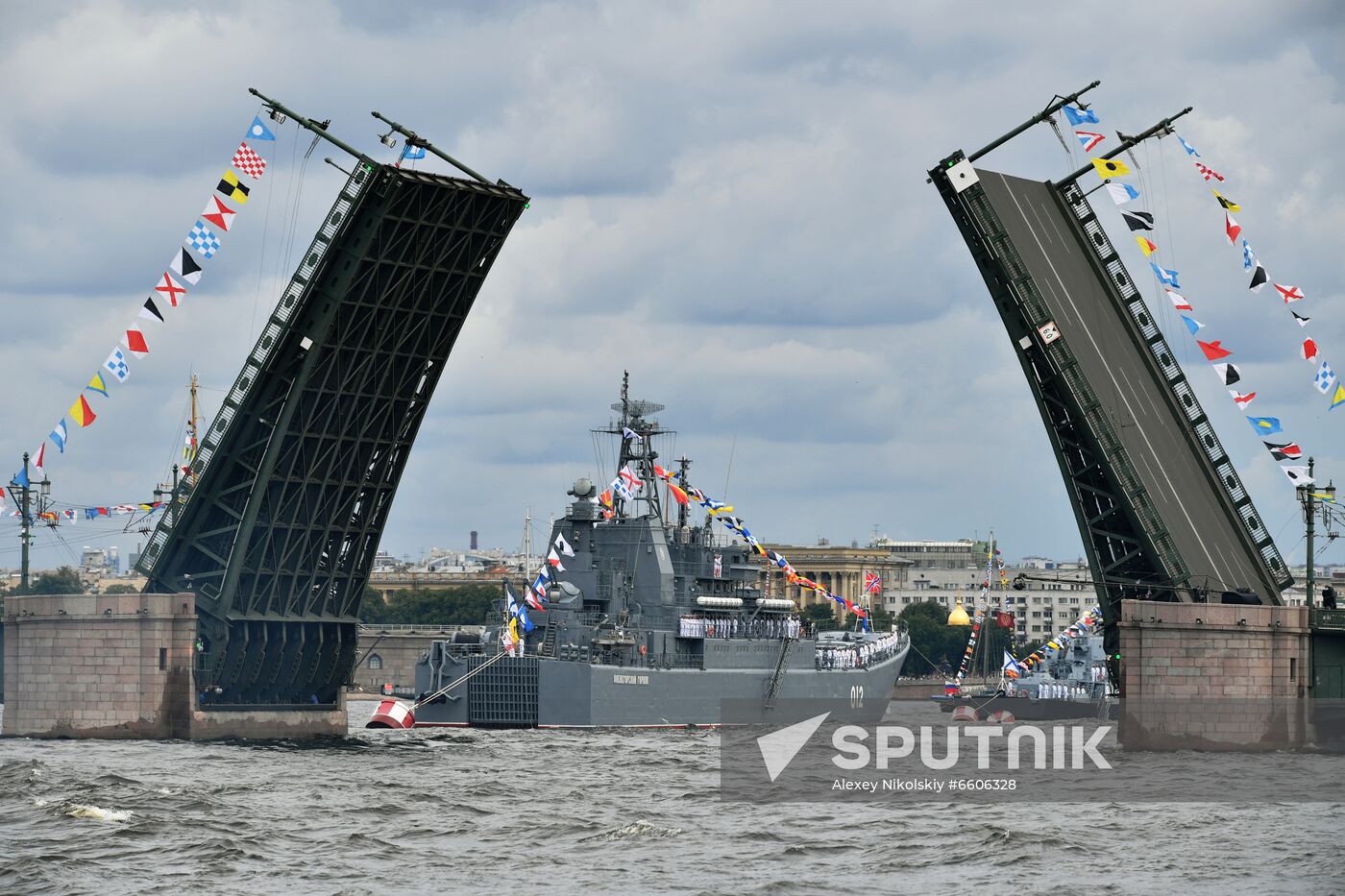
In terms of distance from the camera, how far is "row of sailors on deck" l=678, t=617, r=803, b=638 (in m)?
56.4

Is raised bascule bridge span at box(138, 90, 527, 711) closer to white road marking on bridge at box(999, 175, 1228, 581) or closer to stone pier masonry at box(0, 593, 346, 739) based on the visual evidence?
stone pier masonry at box(0, 593, 346, 739)

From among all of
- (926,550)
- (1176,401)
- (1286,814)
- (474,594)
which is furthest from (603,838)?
(926,550)

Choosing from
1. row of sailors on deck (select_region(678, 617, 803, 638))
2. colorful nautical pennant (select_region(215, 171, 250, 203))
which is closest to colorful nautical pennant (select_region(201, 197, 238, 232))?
colorful nautical pennant (select_region(215, 171, 250, 203))

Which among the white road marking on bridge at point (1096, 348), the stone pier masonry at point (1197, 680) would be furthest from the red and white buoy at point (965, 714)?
the stone pier masonry at point (1197, 680)

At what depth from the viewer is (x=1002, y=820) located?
92.6 ft

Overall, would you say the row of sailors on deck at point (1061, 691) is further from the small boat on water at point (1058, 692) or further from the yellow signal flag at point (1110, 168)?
the yellow signal flag at point (1110, 168)

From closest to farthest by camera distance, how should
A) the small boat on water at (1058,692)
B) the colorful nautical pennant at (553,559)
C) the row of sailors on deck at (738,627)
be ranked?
the colorful nautical pennant at (553,559) < the row of sailors on deck at (738,627) < the small boat on water at (1058,692)

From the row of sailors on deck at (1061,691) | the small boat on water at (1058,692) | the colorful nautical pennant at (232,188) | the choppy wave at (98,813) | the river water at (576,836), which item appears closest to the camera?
the river water at (576,836)

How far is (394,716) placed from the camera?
5181cm

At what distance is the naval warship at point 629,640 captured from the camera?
174 feet

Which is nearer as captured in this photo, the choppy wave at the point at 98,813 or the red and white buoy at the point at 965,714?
the choppy wave at the point at 98,813

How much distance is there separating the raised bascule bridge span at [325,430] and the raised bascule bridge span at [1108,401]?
9.32m

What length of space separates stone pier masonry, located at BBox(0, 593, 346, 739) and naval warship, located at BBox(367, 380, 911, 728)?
11.2m

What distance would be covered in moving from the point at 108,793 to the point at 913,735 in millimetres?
24395
